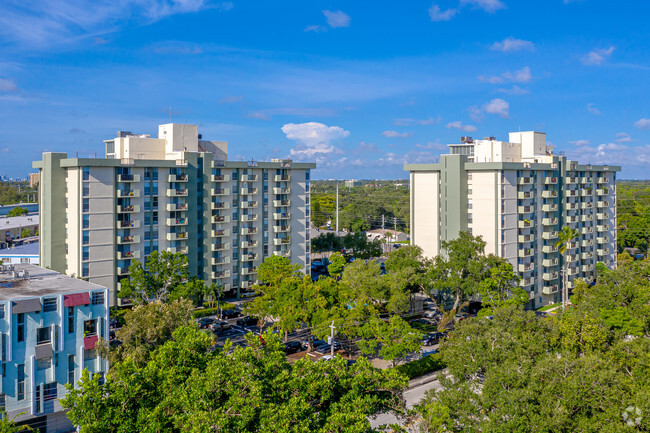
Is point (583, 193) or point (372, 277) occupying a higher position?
point (583, 193)

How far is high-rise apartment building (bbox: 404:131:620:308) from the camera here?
68.6m

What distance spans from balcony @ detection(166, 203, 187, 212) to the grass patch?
34.7 metres

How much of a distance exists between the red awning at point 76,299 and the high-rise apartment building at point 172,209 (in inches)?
1041

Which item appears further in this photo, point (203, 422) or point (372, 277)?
point (372, 277)

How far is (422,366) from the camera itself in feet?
153

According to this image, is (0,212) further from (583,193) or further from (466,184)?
(583,193)

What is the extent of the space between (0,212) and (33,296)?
452 feet

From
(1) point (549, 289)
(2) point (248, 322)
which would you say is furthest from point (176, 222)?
(1) point (549, 289)

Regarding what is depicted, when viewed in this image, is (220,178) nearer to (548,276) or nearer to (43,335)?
(43,335)

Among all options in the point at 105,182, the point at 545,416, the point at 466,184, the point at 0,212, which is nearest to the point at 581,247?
the point at 466,184

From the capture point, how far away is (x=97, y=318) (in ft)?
123

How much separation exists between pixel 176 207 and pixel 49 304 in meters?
32.1

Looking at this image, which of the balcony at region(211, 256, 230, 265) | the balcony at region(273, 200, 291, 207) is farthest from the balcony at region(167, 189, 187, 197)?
the balcony at region(273, 200, 291, 207)

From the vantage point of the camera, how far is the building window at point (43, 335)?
114 feet
